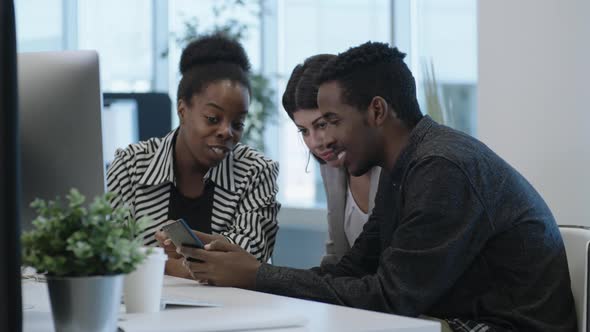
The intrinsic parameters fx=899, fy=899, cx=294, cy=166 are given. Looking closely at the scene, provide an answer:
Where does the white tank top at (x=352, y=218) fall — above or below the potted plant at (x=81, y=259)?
below

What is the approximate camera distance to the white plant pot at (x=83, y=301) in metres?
1.19

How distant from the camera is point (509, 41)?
3227 millimetres

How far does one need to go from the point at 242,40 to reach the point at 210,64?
2675mm

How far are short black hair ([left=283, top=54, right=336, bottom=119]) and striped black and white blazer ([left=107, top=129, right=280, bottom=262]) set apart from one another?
0.27 metres

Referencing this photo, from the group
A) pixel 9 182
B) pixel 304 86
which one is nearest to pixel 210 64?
pixel 304 86

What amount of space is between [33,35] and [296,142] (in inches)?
89.7

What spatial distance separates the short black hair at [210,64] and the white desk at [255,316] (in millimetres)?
1157

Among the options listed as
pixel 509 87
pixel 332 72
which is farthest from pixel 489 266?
pixel 509 87

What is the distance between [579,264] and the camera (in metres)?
1.93

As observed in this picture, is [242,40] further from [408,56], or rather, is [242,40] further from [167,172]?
[167,172]

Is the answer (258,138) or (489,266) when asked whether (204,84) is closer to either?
(489,266)

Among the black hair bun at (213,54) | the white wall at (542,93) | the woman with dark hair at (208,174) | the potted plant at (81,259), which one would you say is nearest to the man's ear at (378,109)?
the woman with dark hair at (208,174)

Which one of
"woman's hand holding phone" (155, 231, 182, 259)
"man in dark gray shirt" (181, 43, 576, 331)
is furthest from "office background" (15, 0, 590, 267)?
"woman's hand holding phone" (155, 231, 182, 259)

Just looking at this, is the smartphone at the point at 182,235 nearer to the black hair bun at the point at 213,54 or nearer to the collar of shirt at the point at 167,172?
the collar of shirt at the point at 167,172
